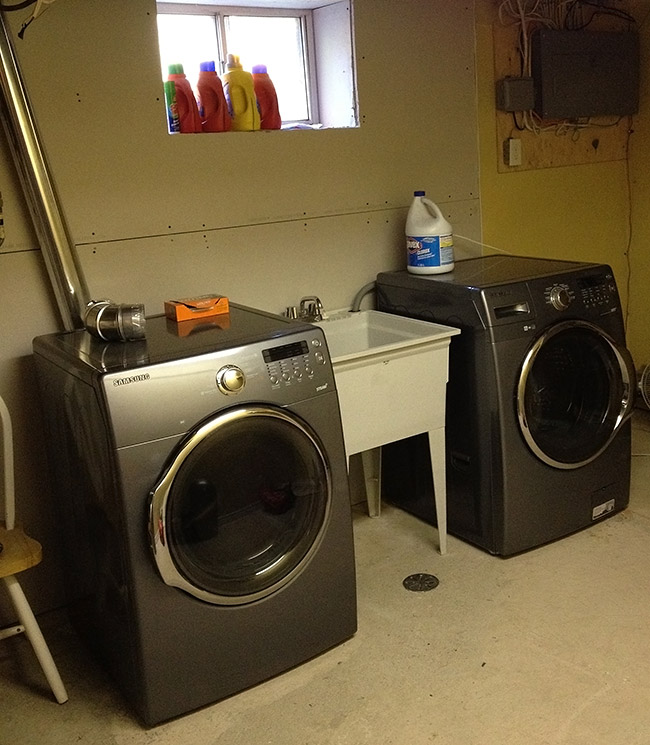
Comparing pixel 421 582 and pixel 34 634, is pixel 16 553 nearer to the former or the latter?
pixel 34 634

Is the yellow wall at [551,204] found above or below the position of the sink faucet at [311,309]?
above

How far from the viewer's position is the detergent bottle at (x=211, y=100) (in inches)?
92.7

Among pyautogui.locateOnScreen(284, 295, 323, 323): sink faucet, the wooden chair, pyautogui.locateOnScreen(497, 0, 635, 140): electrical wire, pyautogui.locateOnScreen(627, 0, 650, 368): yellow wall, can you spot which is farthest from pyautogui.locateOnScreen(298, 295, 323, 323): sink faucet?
pyautogui.locateOnScreen(627, 0, 650, 368): yellow wall

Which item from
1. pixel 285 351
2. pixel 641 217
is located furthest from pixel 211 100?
pixel 641 217

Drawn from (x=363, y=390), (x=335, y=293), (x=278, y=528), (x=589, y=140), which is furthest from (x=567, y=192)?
(x=278, y=528)

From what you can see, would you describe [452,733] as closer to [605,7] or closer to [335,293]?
[335,293]

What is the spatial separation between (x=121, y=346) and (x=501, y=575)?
129cm

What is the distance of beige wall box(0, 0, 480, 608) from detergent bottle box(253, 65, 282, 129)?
8 centimetres

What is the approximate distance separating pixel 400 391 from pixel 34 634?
1.13 meters

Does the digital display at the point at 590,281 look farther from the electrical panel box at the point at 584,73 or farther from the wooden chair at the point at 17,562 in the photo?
the wooden chair at the point at 17,562

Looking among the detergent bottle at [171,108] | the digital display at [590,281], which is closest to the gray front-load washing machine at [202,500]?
the detergent bottle at [171,108]

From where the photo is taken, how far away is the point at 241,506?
183cm

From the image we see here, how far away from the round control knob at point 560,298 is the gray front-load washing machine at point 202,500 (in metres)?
0.82

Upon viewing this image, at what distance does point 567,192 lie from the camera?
3.23m
